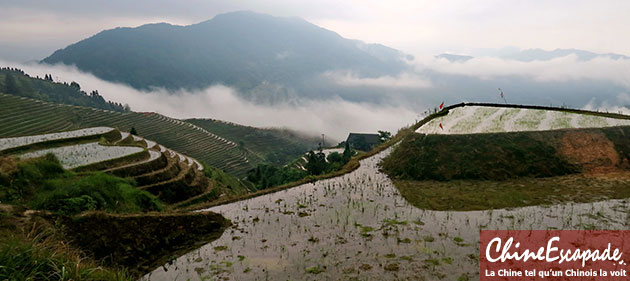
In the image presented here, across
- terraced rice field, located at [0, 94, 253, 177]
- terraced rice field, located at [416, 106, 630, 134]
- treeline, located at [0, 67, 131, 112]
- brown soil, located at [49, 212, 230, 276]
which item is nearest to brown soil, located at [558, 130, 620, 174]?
terraced rice field, located at [416, 106, 630, 134]

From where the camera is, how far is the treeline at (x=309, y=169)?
2894 centimetres

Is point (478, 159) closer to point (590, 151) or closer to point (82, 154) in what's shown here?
point (590, 151)

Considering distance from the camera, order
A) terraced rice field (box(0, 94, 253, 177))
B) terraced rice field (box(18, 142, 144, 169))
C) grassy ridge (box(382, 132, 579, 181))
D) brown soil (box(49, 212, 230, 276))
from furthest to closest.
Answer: terraced rice field (box(0, 94, 253, 177))
terraced rice field (box(18, 142, 144, 169))
grassy ridge (box(382, 132, 579, 181))
brown soil (box(49, 212, 230, 276))

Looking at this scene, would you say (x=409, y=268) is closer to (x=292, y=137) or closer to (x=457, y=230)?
(x=457, y=230)

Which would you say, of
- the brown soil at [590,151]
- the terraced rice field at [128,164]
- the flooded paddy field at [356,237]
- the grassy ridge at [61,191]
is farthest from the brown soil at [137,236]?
the brown soil at [590,151]

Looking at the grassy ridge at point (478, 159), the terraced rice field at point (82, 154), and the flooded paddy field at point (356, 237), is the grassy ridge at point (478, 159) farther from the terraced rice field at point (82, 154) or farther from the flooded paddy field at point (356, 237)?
the terraced rice field at point (82, 154)

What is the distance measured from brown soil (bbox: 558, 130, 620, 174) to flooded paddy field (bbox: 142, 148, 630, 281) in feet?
13.5

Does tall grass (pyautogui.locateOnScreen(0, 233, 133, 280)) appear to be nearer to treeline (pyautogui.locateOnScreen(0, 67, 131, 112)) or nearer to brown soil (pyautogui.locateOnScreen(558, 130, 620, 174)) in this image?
brown soil (pyautogui.locateOnScreen(558, 130, 620, 174))

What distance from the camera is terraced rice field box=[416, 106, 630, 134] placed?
56.0 feet

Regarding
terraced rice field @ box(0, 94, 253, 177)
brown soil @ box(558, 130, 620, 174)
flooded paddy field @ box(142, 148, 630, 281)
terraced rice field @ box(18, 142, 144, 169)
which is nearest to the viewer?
flooded paddy field @ box(142, 148, 630, 281)

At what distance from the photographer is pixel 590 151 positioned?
580 inches

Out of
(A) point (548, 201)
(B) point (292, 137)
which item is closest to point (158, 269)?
(A) point (548, 201)

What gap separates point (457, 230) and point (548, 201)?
4166 millimetres

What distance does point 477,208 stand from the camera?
10711 millimetres
